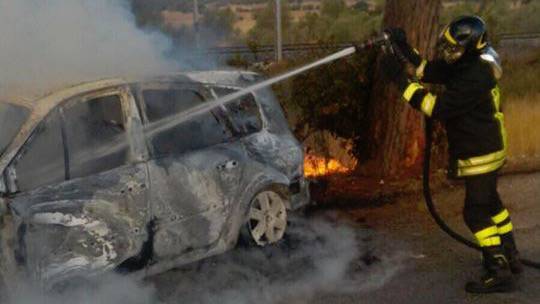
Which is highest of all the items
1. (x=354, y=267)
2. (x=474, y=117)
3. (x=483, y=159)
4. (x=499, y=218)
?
(x=474, y=117)

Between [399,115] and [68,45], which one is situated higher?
[68,45]

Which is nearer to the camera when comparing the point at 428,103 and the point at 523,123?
the point at 428,103

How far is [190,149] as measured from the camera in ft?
19.5

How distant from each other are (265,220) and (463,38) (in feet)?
7.22

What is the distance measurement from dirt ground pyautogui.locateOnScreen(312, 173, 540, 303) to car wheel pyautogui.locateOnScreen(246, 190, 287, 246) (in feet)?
3.27

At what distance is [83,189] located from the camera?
516 centimetres

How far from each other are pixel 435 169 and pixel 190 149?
4352 mm

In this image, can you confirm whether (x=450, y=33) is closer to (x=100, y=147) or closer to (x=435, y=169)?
(x=100, y=147)

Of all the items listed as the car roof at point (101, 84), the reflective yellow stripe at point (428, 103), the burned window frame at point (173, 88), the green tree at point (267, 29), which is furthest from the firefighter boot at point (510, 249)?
the green tree at point (267, 29)

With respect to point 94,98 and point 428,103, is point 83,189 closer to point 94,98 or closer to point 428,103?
point 94,98

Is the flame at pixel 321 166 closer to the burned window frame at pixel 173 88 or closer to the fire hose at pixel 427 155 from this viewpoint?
the fire hose at pixel 427 155

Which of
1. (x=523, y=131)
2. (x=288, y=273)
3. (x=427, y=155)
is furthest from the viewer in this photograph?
(x=523, y=131)

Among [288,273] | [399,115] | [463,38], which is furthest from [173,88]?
[399,115]

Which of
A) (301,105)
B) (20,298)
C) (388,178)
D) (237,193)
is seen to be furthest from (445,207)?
(20,298)
